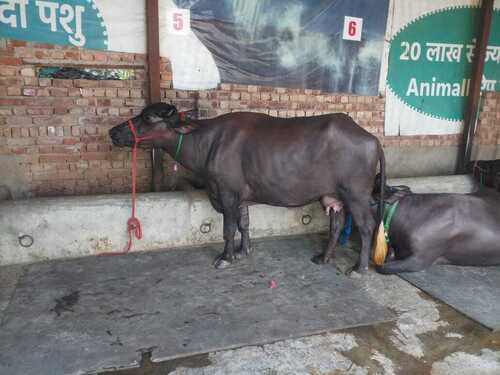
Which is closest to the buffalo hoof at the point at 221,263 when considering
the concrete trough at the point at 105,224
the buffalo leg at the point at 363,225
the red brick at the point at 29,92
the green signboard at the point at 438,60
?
the concrete trough at the point at 105,224

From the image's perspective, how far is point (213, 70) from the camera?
15.5 feet

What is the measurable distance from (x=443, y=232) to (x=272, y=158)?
5.55 feet

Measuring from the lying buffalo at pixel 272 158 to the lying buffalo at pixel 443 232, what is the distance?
276 millimetres

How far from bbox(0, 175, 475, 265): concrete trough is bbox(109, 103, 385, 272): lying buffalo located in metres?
0.42

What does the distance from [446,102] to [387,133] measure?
1067 mm

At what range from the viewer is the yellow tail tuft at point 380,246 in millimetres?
3875

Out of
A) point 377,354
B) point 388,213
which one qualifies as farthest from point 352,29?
point 377,354

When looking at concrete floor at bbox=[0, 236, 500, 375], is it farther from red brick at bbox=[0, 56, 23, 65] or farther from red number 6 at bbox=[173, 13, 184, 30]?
red number 6 at bbox=[173, 13, 184, 30]

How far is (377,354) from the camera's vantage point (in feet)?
9.14

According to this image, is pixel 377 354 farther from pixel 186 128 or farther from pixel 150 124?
pixel 150 124

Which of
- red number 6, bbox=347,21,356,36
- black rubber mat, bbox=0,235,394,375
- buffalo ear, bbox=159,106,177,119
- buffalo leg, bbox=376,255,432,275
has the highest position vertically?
red number 6, bbox=347,21,356,36

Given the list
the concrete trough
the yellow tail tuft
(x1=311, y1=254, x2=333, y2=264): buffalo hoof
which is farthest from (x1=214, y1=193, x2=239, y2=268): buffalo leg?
the yellow tail tuft

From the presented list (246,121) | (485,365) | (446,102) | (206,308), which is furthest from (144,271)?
(446,102)

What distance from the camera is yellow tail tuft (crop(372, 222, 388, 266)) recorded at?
3.88 meters
